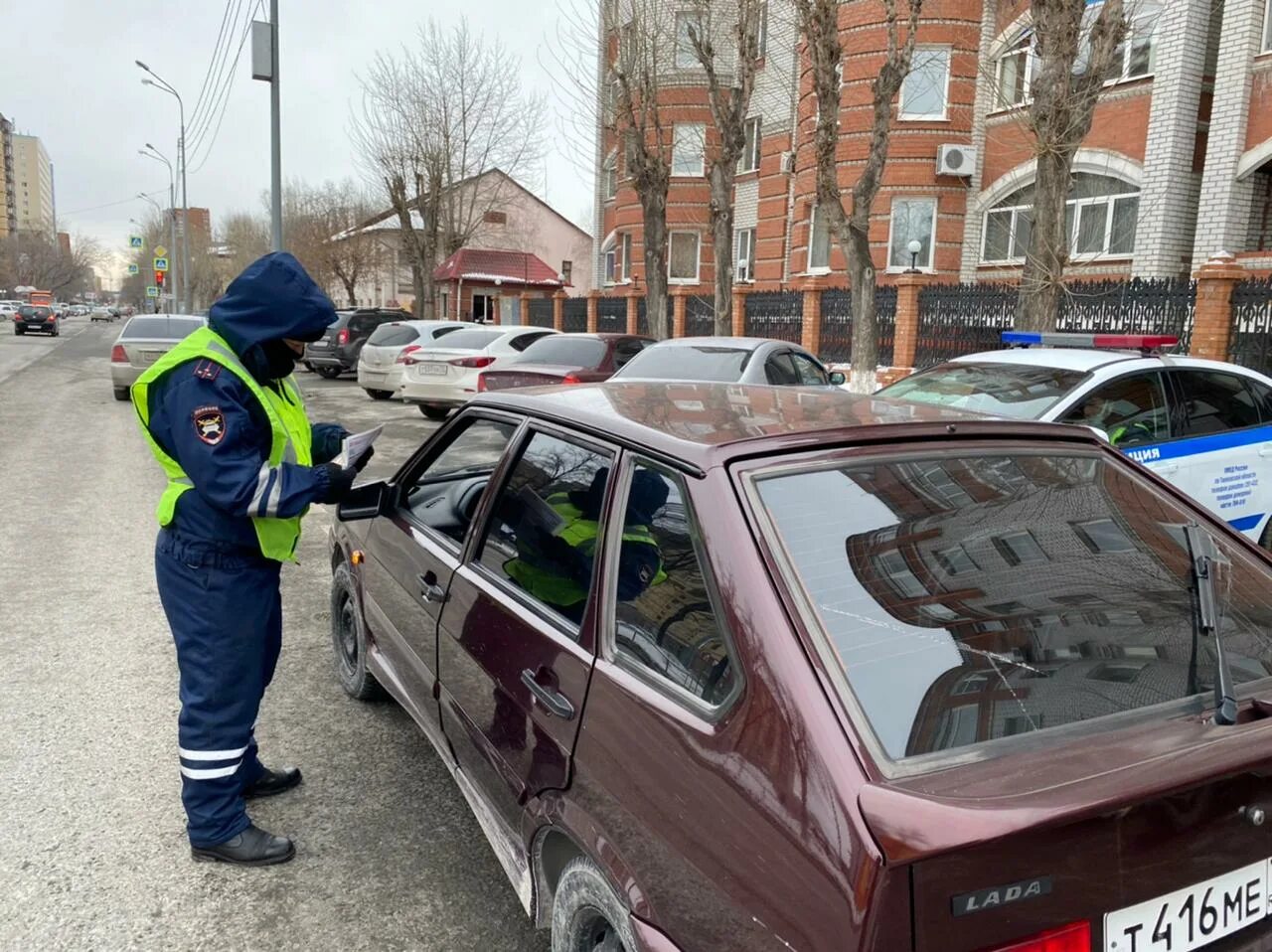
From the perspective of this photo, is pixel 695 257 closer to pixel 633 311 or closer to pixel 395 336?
pixel 633 311

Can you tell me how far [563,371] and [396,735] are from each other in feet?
25.0

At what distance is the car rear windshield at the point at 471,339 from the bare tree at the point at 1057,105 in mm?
8097

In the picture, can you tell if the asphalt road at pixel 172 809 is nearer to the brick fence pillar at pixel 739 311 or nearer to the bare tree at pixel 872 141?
the bare tree at pixel 872 141

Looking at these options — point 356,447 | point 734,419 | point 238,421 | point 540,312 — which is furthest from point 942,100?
point 238,421

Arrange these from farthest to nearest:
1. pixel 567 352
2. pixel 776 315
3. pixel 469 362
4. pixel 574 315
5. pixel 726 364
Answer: pixel 574 315
pixel 776 315
pixel 469 362
pixel 567 352
pixel 726 364

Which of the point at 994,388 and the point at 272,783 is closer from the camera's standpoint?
the point at 272,783

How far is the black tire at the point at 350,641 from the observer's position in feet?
13.0

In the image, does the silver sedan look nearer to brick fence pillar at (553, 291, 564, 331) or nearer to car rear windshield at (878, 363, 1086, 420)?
car rear windshield at (878, 363, 1086, 420)

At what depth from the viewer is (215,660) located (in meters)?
2.82

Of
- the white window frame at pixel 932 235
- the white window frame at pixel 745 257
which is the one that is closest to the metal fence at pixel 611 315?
the white window frame at pixel 745 257

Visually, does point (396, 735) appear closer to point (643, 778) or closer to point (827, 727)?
point (643, 778)

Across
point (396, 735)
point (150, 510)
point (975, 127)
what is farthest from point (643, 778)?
point (975, 127)

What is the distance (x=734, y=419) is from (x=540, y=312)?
100 ft

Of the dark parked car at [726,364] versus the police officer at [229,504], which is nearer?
Answer: the police officer at [229,504]
